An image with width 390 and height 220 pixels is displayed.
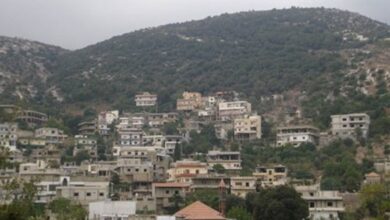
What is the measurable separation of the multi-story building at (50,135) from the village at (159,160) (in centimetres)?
10

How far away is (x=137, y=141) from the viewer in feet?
275

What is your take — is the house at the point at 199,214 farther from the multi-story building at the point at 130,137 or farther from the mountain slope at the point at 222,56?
the mountain slope at the point at 222,56

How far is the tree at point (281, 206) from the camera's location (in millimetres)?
47281

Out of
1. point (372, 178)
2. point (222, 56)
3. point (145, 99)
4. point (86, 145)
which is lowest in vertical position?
point (372, 178)

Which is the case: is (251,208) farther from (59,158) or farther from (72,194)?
(59,158)

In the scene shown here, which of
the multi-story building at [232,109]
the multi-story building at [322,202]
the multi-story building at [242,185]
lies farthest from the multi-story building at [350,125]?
the multi-story building at [322,202]

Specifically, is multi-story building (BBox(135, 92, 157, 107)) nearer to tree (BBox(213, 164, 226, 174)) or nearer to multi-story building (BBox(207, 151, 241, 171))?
multi-story building (BBox(207, 151, 241, 171))

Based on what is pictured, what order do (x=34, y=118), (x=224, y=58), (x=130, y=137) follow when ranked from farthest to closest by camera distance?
1. (x=224, y=58)
2. (x=34, y=118)
3. (x=130, y=137)

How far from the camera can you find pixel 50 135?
8031cm

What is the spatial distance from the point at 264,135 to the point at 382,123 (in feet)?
46.0

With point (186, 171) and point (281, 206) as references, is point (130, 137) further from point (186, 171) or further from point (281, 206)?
point (281, 206)

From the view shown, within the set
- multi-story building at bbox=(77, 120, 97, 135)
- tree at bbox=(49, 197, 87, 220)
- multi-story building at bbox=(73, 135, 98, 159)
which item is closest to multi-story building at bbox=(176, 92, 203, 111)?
multi-story building at bbox=(77, 120, 97, 135)

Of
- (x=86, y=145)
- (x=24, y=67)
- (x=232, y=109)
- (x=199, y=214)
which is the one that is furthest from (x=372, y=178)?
(x=24, y=67)

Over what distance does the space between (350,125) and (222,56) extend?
48413mm
